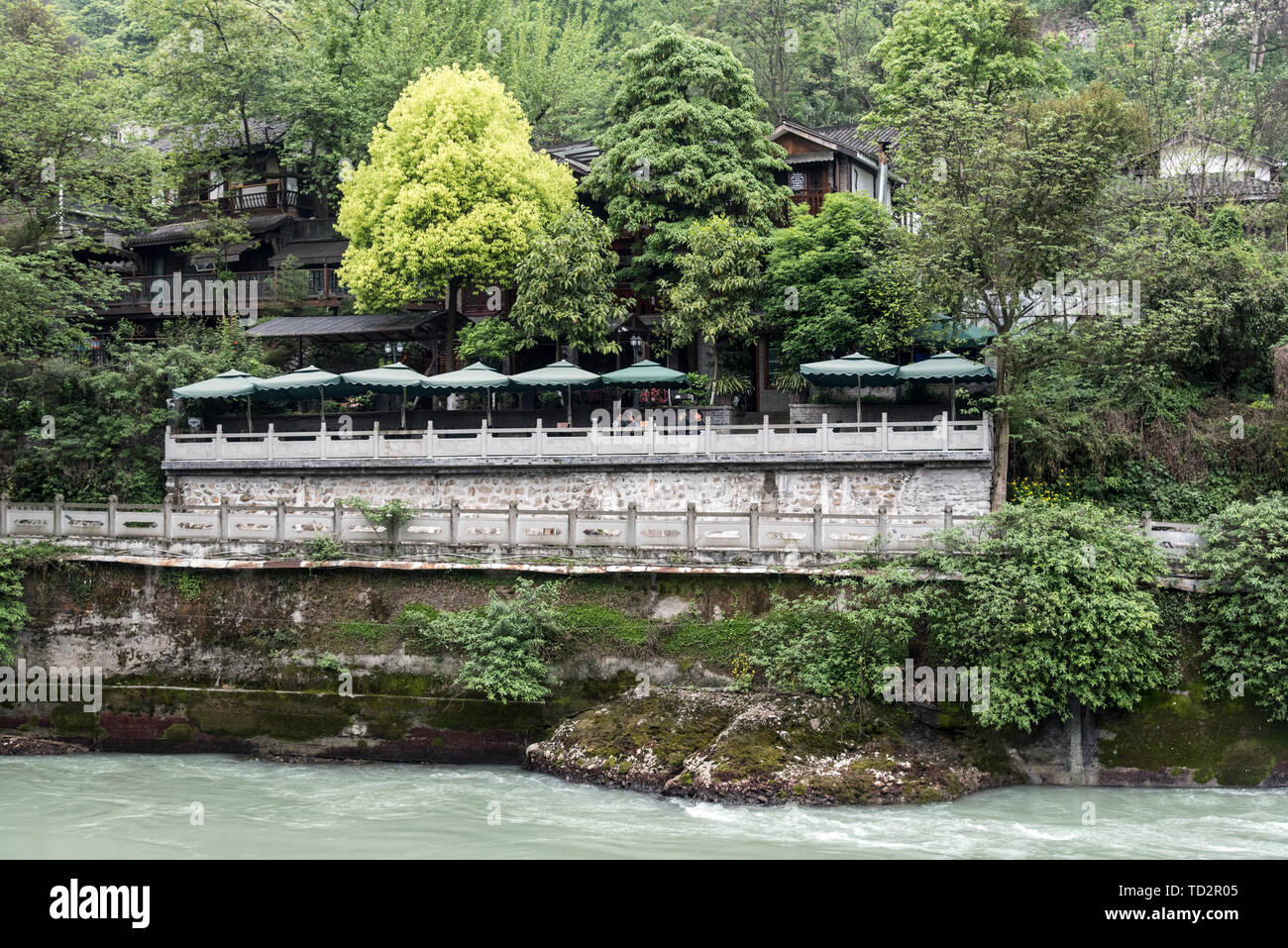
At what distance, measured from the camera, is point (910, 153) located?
99.0 ft

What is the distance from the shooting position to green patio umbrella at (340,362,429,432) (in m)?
31.3

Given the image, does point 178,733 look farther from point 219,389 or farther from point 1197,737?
point 1197,737

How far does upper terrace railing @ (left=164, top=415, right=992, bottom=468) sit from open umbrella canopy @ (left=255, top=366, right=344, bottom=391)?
1743 mm

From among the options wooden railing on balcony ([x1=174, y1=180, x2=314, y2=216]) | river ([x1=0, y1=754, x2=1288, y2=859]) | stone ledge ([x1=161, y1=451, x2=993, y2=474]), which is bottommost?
river ([x1=0, y1=754, x2=1288, y2=859])

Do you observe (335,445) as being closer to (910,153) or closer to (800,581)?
(800,581)

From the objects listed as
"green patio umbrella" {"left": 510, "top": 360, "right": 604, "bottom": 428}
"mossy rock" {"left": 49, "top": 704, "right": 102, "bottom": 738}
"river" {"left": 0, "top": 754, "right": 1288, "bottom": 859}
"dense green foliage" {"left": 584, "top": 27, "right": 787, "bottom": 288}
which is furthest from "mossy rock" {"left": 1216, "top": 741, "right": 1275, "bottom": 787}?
"mossy rock" {"left": 49, "top": 704, "right": 102, "bottom": 738}

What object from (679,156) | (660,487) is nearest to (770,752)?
(660,487)

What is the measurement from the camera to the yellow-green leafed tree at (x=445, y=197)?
117 feet

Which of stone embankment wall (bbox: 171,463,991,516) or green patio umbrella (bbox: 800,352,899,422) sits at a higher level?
green patio umbrella (bbox: 800,352,899,422)

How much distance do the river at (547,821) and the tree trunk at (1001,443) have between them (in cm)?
799

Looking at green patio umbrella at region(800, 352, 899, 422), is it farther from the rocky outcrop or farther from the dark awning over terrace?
the dark awning over terrace

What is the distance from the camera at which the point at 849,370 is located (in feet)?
94.8

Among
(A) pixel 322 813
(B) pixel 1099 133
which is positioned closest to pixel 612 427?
(A) pixel 322 813

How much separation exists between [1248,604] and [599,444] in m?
13.3
